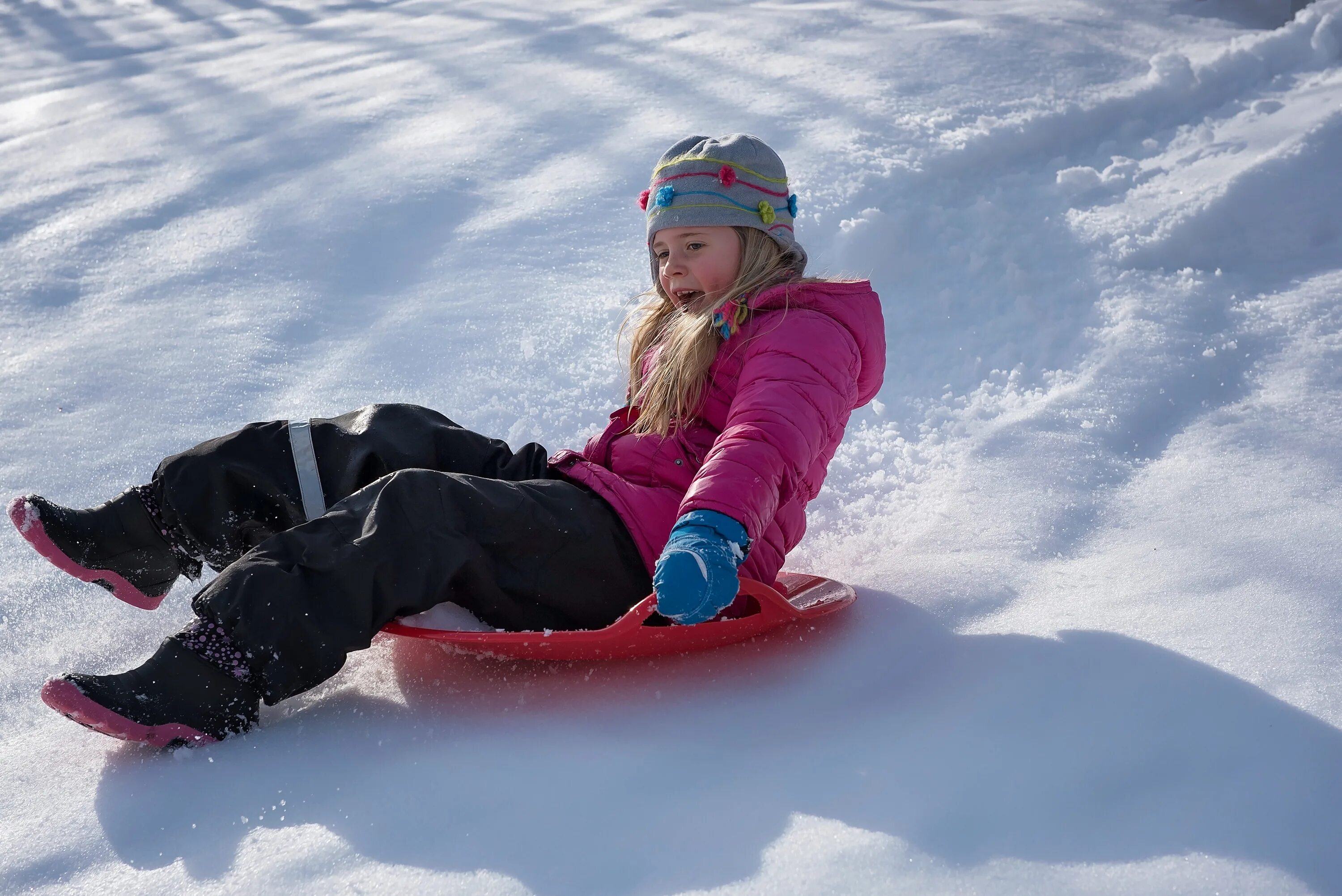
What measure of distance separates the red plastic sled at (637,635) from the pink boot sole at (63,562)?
1.66ft

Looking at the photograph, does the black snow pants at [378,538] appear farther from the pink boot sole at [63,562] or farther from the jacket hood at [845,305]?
the jacket hood at [845,305]

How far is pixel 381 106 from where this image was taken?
4117 millimetres

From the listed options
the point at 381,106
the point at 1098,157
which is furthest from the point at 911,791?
the point at 381,106

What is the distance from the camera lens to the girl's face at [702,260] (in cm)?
199

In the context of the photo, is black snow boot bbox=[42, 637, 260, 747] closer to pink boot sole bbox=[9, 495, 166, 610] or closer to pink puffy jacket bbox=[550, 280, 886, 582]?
pink boot sole bbox=[9, 495, 166, 610]

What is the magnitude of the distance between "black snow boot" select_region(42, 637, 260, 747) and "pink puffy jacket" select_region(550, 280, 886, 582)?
657mm

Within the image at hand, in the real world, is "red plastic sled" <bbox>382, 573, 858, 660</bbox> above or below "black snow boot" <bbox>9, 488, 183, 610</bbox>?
above

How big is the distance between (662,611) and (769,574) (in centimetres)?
42

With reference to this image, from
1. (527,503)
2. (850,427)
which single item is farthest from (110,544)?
(850,427)

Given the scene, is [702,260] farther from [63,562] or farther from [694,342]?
[63,562]

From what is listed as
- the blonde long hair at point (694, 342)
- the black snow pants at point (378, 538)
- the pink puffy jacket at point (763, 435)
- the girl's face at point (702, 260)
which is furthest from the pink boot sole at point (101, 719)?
the girl's face at point (702, 260)

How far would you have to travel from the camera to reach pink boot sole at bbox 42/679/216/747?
1.41 m

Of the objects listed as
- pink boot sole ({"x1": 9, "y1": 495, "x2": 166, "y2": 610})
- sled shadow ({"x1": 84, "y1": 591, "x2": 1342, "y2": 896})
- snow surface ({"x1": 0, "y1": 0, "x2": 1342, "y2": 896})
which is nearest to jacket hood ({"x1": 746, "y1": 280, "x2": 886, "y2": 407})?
snow surface ({"x1": 0, "y1": 0, "x2": 1342, "y2": 896})

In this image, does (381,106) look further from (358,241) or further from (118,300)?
(118,300)
